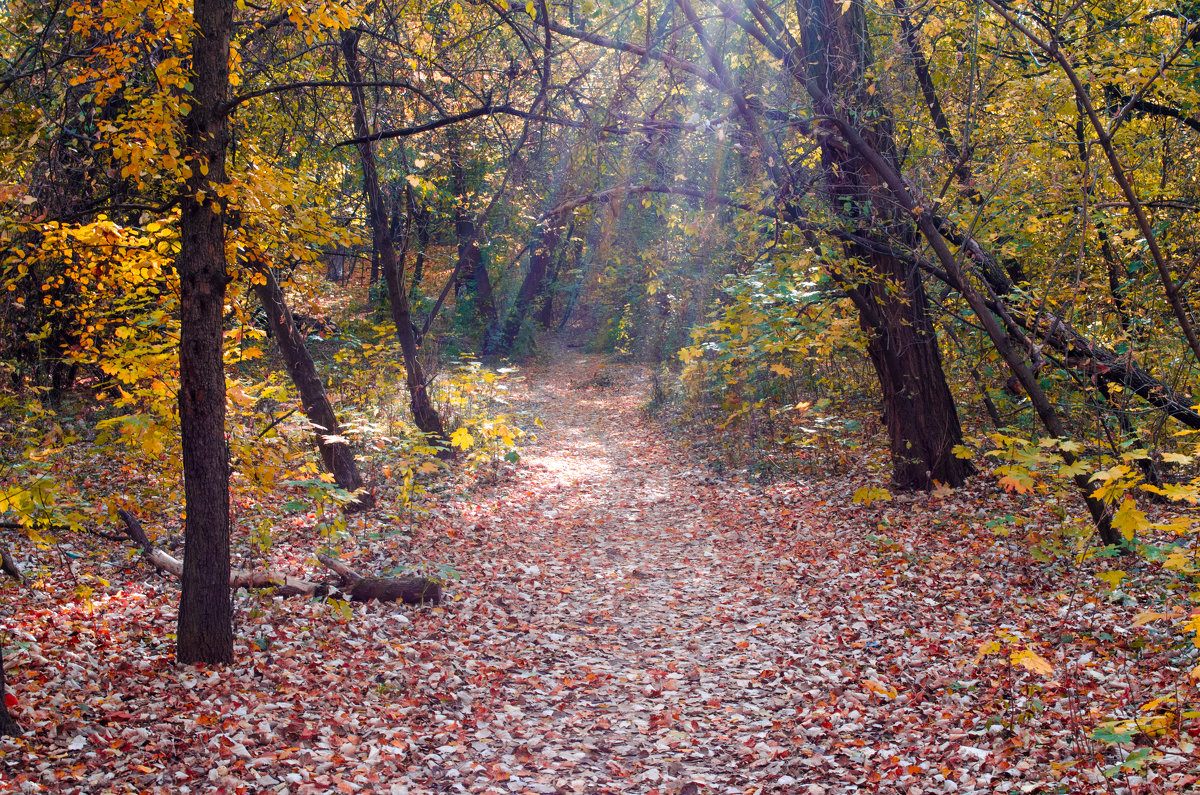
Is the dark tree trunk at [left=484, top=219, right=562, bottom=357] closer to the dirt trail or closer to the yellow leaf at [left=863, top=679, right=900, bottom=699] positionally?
the dirt trail

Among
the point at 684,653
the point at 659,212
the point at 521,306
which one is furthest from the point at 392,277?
the point at 521,306

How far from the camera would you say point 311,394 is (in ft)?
26.9

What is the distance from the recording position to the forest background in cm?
431

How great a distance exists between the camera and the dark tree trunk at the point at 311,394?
26.2ft

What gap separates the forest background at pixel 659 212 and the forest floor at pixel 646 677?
32cm

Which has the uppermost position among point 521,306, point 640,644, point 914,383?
point 521,306

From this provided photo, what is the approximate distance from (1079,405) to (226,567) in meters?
7.42

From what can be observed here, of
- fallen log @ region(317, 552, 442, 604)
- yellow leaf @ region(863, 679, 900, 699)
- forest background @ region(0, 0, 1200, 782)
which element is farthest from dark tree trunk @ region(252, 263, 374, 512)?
yellow leaf @ region(863, 679, 900, 699)

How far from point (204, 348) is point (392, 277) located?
5721 millimetres

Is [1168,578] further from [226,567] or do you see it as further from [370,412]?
[370,412]

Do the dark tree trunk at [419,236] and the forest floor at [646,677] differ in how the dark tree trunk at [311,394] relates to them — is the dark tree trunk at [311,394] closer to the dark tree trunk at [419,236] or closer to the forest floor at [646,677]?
the forest floor at [646,677]


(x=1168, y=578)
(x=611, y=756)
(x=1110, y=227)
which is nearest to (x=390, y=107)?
(x=611, y=756)

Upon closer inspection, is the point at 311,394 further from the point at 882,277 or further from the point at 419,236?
the point at 419,236

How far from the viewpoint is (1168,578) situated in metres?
5.10
